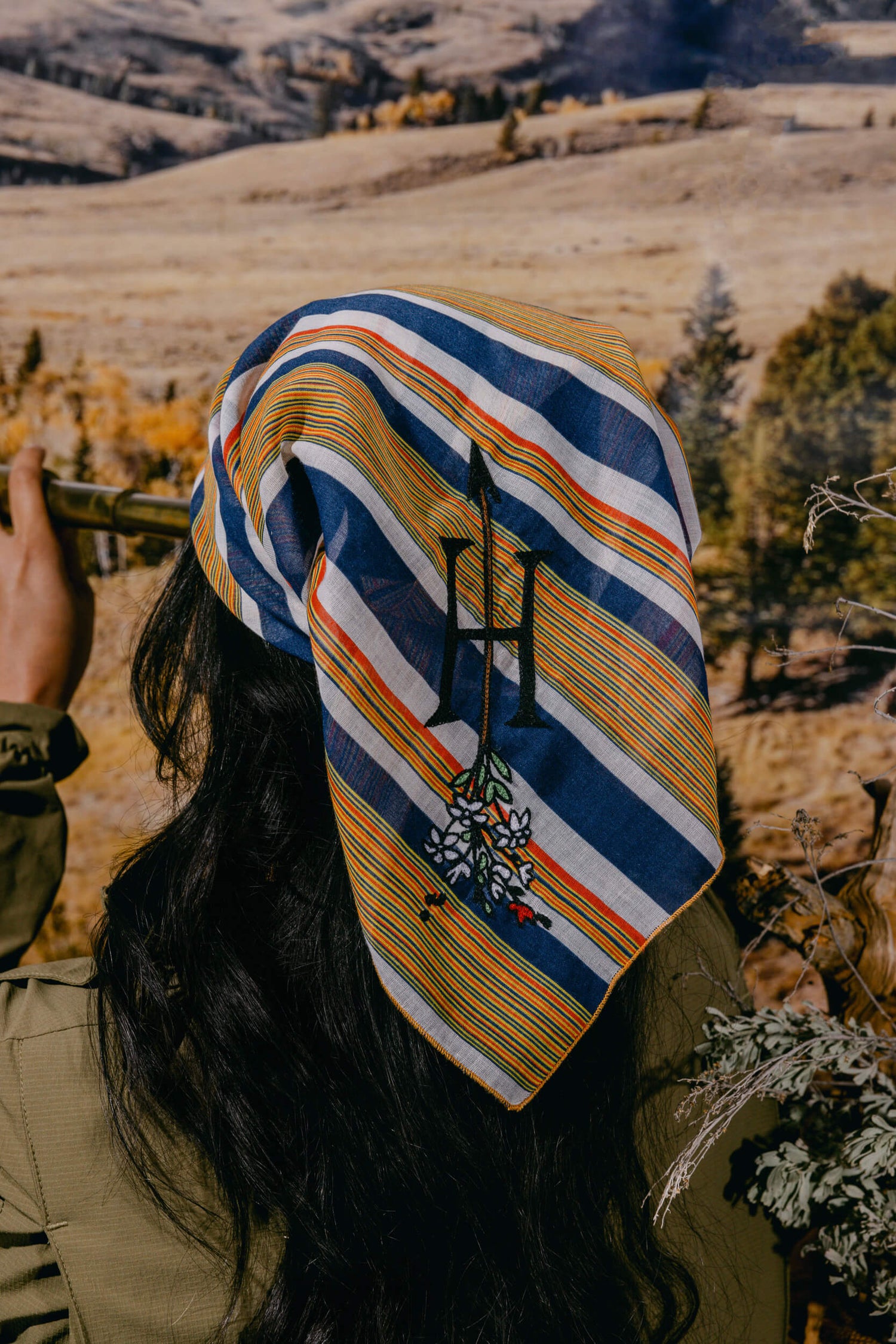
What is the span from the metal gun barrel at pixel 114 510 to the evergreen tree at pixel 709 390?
22.4 inches

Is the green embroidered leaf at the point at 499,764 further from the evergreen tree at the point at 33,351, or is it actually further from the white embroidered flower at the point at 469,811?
the evergreen tree at the point at 33,351

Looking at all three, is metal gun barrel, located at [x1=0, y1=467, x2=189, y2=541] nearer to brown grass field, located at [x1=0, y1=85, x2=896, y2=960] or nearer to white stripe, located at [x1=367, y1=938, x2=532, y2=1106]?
brown grass field, located at [x1=0, y1=85, x2=896, y2=960]

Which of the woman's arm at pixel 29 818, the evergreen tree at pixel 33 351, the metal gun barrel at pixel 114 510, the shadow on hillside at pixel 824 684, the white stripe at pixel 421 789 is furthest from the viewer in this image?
the evergreen tree at pixel 33 351

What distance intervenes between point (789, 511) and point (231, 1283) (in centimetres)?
88

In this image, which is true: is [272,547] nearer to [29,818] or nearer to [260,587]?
[260,587]

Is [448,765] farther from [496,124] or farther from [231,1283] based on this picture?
[496,124]

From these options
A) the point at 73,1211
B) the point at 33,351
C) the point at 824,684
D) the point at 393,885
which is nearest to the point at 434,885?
the point at 393,885

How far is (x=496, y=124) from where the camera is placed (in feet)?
3.28

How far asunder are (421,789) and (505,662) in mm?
75

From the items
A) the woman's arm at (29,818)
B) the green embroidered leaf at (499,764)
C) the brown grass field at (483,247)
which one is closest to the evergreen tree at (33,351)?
the brown grass field at (483,247)

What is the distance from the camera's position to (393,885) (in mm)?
403

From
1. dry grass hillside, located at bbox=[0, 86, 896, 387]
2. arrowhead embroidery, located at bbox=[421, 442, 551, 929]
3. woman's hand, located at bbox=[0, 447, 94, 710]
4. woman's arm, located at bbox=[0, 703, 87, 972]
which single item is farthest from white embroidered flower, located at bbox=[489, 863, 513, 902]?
dry grass hillside, located at bbox=[0, 86, 896, 387]

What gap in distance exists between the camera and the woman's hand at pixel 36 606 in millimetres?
854

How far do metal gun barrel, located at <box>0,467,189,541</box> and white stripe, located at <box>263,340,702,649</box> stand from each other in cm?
44
